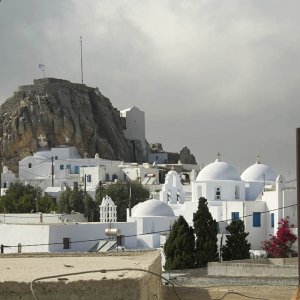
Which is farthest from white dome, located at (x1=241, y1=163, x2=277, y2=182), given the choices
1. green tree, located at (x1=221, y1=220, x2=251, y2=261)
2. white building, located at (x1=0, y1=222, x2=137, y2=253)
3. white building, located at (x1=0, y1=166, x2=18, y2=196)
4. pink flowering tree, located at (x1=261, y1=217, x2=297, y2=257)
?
white building, located at (x1=0, y1=166, x2=18, y2=196)

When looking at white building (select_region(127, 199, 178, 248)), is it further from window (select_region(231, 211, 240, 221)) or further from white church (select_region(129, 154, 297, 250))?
window (select_region(231, 211, 240, 221))

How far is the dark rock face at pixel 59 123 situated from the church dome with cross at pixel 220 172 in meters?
36.9

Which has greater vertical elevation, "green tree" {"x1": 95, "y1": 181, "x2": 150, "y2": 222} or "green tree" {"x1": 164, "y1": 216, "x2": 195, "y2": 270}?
"green tree" {"x1": 95, "y1": 181, "x2": 150, "y2": 222}

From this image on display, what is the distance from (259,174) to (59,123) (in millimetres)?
37751

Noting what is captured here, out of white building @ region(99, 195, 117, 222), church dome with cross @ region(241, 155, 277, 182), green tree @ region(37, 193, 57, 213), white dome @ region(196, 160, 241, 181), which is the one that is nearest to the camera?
white dome @ region(196, 160, 241, 181)

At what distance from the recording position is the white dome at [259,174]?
47.0 meters

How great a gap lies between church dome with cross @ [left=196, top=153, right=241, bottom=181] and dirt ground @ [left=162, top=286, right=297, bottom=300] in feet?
114

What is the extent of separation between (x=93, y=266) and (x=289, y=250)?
29206 mm

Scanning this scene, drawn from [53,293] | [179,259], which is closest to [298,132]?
[53,293]

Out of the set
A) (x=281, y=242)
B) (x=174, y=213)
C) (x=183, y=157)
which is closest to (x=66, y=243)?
(x=281, y=242)

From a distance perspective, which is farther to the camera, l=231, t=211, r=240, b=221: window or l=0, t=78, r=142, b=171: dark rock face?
l=0, t=78, r=142, b=171: dark rock face

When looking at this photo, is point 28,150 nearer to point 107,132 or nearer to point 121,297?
point 107,132

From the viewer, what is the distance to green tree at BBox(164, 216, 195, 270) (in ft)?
103

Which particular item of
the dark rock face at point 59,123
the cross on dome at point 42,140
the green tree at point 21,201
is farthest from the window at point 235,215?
the cross on dome at point 42,140
